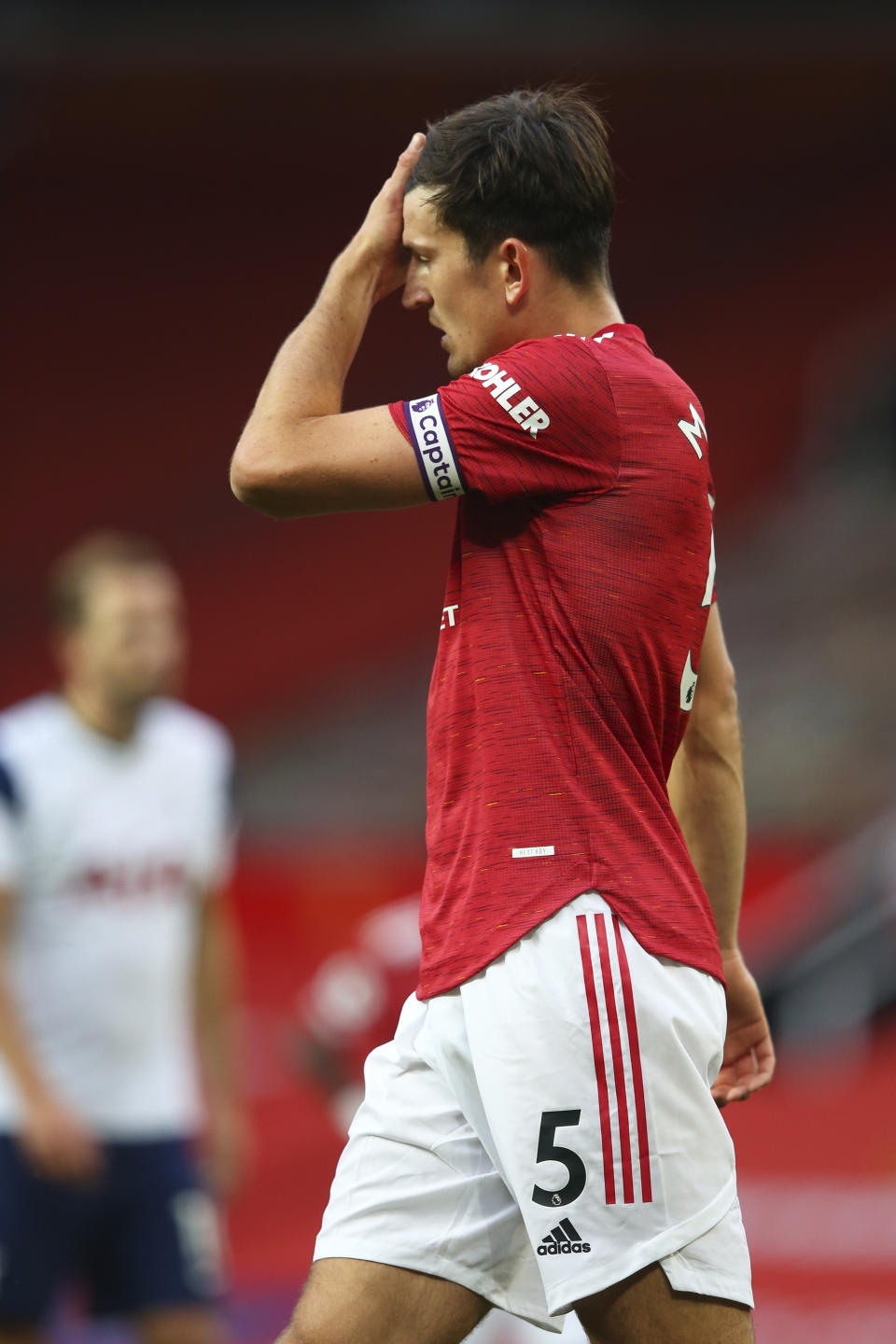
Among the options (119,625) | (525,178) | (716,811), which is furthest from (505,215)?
(119,625)

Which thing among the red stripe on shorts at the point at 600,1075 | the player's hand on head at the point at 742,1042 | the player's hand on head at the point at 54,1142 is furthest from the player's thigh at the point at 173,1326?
the red stripe on shorts at the point at 600,1075

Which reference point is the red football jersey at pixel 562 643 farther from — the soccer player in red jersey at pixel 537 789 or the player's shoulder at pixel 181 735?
the player's shoulder at pixel 181 735

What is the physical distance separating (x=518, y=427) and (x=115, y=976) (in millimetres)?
2244

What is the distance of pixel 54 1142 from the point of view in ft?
Answer: 12.2

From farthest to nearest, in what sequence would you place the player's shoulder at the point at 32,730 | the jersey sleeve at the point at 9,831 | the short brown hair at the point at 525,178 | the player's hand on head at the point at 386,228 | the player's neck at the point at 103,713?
1. the player's neck at the point at 103,713
2. the player's shoulder at the point at 32,730
3. the jersey sleeve at the point at 9,831
4. the player's hand on head at the point at 386,228
5. the short brown hair at the point at 525,178

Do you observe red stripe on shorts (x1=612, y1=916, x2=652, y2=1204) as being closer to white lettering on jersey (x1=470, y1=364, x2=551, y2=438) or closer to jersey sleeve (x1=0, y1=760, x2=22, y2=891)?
white lettering on jersey (x1=470, y1=364, x2=551, y2=438)

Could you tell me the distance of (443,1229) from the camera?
7.52 ft

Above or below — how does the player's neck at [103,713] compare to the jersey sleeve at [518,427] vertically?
below

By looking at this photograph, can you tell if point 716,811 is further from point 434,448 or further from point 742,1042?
point 434,448

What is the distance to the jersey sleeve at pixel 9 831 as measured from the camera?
13.0 ft

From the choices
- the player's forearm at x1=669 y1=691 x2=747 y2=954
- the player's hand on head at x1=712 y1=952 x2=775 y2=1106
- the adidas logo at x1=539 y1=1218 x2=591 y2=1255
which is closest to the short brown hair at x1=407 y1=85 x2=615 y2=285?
the player's forearm at x1=669 y1=691 x2=747 y2=954

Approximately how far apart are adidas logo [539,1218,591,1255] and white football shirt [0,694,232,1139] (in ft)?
6.40

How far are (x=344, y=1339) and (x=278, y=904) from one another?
8.52 m

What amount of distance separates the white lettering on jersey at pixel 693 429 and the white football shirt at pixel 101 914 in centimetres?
216
